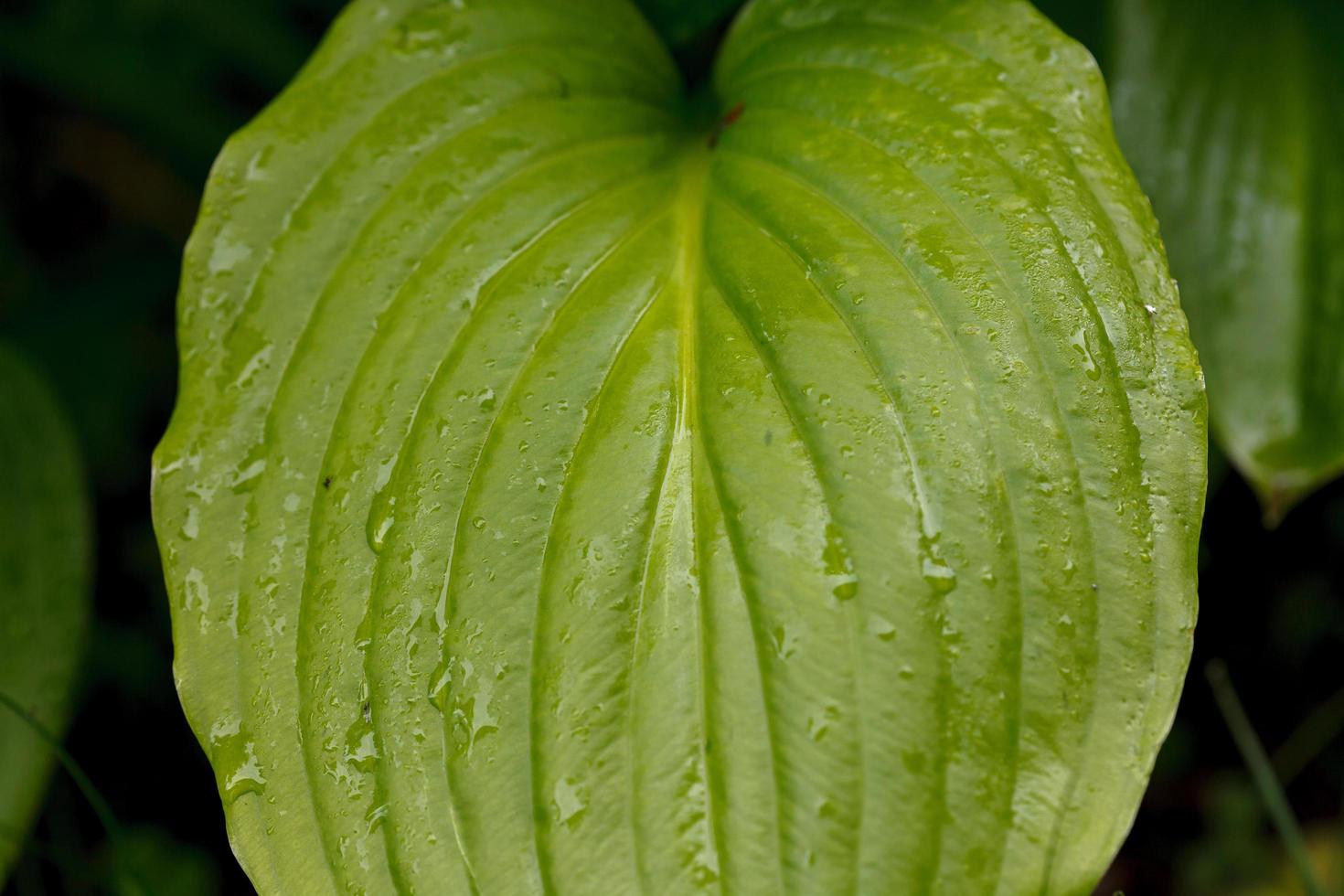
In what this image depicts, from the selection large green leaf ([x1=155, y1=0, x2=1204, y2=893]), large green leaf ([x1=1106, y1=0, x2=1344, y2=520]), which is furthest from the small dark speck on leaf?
large green leaf ([x1=1106, y1=0, x2=1344, y2=520])

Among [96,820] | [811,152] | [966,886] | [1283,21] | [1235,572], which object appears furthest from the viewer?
[1235,572]

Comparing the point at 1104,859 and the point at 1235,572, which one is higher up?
the point at 1104,859

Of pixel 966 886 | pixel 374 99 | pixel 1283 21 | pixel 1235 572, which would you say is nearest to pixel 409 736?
pixel 966 886

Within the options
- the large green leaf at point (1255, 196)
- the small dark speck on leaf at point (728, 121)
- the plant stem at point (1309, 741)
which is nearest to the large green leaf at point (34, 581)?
the small dark speck on leaf at point (728, 121)

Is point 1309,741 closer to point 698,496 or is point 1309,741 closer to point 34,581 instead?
point 698,496

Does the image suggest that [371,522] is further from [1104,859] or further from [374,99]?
[1104,859]

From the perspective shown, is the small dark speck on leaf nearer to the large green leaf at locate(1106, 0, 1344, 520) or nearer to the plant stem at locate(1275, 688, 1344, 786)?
the large green leaf at locate(1106, 0, 1344, 520)
